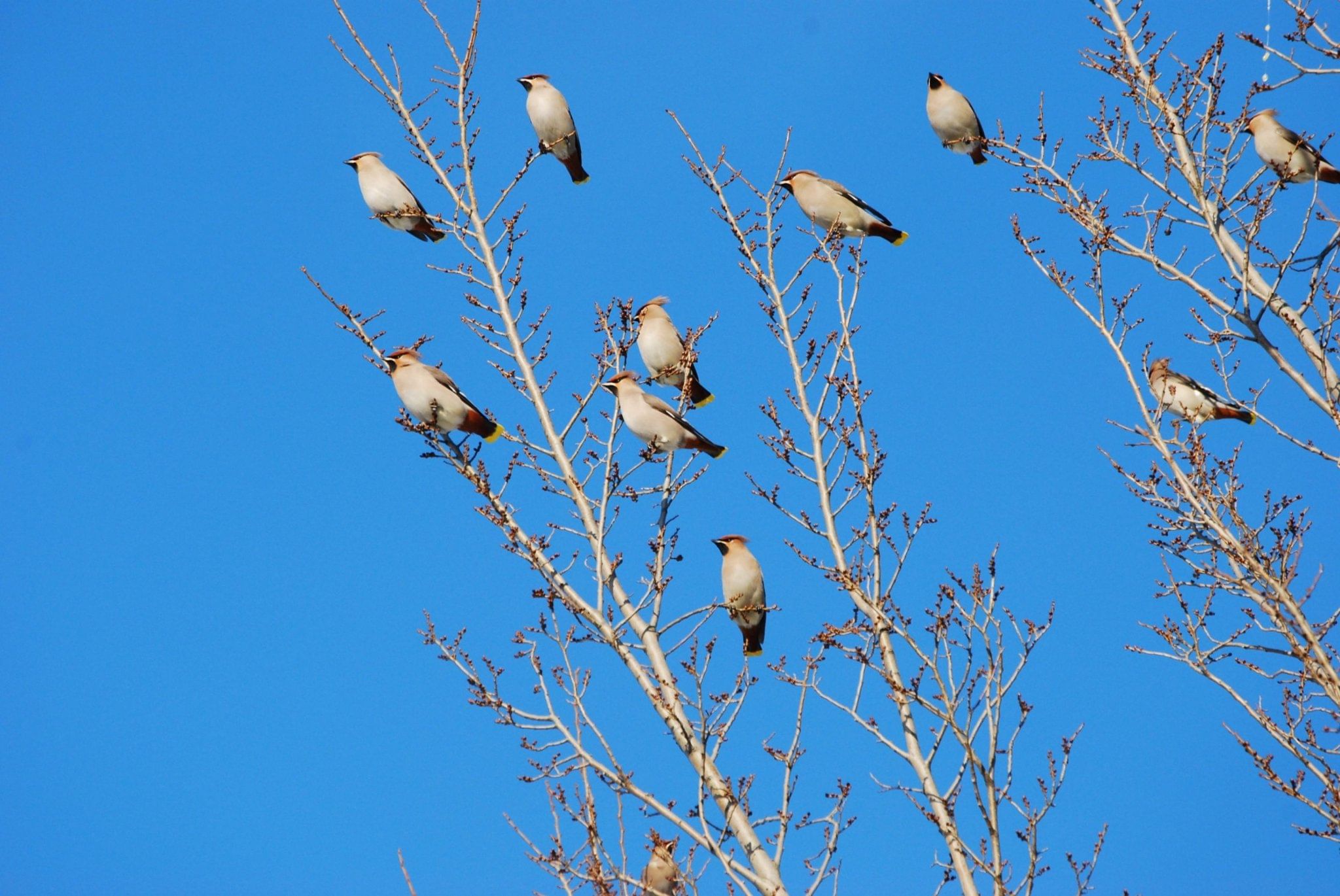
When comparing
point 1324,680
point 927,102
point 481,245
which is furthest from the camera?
point 927,102

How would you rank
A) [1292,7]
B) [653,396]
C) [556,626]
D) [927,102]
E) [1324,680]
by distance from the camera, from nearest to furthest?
[556,626]
[1324,680]
[1292,7]
[653,396]
[927,102]

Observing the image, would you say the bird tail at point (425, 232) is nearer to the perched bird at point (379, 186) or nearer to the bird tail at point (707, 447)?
the perched bird at point (379, 186)

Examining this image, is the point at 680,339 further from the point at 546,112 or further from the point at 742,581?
the point at 546,112

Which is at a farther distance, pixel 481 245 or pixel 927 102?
pixel 927 102

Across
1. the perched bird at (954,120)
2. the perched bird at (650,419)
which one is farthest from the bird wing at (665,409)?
the perched bird at (954,120)

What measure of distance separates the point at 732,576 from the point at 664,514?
1696 mm

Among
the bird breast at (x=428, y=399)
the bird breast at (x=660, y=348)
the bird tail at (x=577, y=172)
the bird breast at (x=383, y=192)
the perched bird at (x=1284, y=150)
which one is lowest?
the bird breast at (x=428, y=399)

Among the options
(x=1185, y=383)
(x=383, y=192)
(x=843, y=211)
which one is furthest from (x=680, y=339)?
(x=1185, y=383)

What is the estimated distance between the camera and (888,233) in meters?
7.88

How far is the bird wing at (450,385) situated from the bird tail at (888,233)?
2871 millimetres

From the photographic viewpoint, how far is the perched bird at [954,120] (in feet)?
29.7

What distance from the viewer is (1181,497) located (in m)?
5.84

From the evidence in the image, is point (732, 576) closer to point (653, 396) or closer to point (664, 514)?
point (653, 396)

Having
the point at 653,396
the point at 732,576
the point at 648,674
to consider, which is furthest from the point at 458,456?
the point at 732,576
